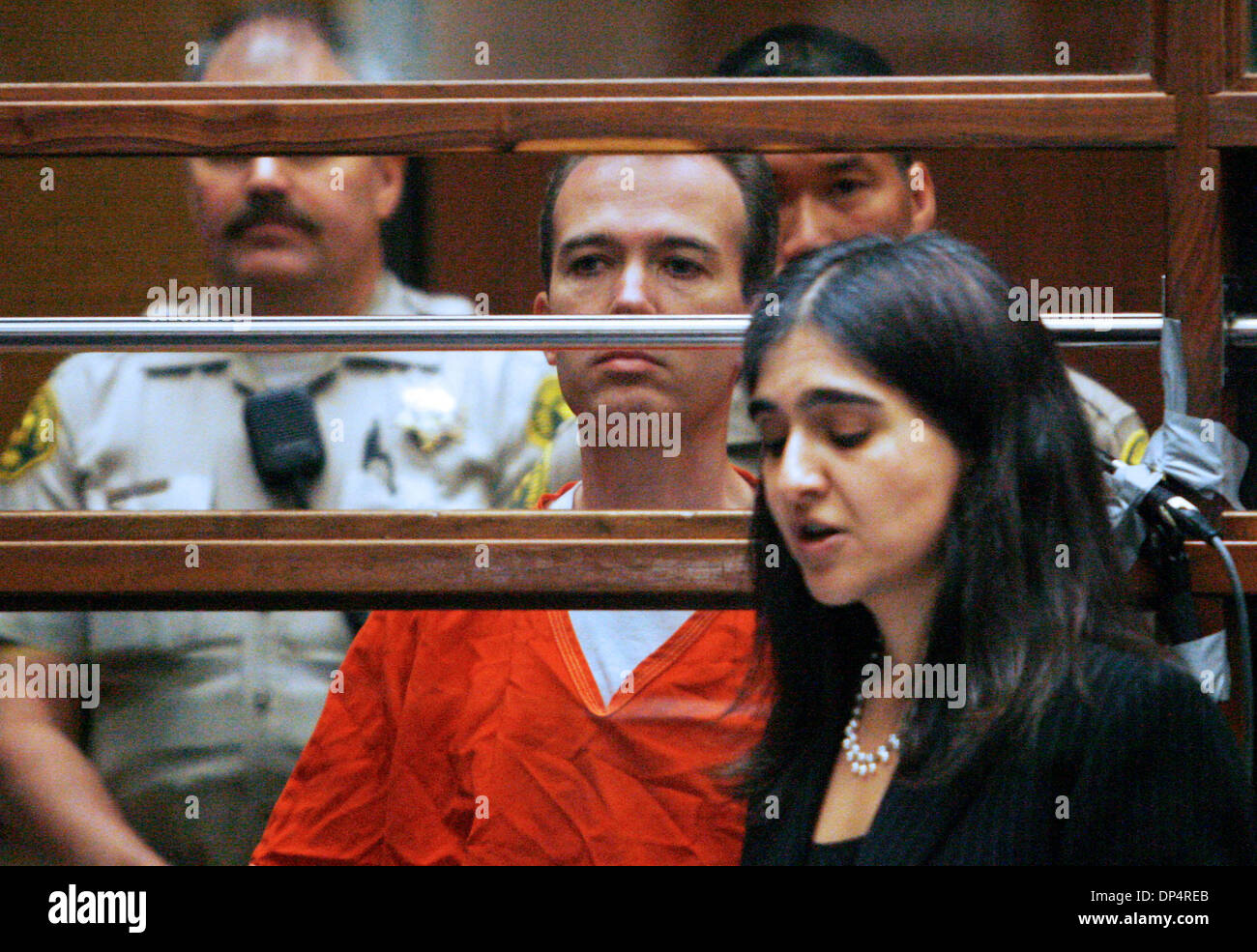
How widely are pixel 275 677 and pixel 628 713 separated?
1.05 ft

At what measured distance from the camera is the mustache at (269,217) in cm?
138

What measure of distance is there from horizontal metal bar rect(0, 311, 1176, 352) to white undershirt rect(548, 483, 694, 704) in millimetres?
161

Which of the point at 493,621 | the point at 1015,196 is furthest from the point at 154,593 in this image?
the point at 1015,196

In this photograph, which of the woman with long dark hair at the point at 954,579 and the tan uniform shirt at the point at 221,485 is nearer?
the woman with long dark hair at the point at 954,579

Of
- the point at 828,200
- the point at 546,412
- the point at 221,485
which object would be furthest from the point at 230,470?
the point at 828,200

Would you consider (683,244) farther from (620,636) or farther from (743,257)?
(620,636)

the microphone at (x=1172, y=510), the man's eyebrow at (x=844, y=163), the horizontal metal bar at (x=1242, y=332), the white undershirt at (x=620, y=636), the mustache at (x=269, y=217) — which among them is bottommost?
the white undershirt at (x=620, y=636)

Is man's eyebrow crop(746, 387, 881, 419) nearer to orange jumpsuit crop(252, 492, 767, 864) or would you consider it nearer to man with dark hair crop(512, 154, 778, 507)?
man with dark hair crop(512, 154, 778, 507)

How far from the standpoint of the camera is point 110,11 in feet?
4.55

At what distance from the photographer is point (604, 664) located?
1.36m

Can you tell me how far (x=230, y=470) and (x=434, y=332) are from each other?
0.76ft

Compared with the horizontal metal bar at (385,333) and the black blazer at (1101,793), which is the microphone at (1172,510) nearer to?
the black blazer at (1101,793)

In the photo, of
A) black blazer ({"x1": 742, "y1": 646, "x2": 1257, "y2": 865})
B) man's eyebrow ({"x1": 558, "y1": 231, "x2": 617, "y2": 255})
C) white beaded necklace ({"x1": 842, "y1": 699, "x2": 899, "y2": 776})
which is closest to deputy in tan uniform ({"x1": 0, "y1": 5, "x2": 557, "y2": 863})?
man's eyebrow ({"x1": 558, "y1": 231, "x2": 617, "y2": 255})

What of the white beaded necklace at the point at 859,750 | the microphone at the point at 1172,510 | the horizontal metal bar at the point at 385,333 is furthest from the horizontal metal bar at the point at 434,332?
the white beaded necklace at the point at 859,750
